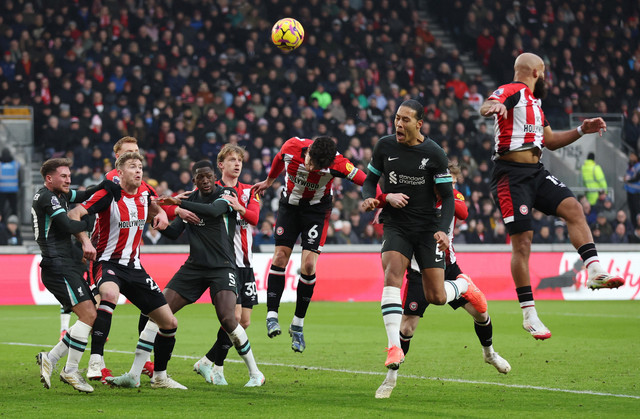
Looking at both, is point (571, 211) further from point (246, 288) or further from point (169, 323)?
point (169, 323)

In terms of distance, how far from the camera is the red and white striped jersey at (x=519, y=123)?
8.72 meters

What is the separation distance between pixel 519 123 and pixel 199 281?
335 cm

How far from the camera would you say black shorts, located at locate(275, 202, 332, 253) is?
35.1ft

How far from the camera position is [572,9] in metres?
29.9

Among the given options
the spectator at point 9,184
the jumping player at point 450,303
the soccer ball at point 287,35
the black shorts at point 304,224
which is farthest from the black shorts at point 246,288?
the spectator at point 9,184

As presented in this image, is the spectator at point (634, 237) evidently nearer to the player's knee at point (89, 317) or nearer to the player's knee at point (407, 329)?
the player's knee at point (407, 329)

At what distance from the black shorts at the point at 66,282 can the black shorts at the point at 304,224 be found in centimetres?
271

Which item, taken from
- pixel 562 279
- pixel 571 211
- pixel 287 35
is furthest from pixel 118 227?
pixel 562 279

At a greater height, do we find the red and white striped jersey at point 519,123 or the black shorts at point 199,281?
the red and white striped jersey at point 519,123

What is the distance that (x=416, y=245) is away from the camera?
27.9 ft

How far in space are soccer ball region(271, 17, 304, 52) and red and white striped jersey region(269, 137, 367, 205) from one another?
203cm

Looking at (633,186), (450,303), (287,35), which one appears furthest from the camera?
(633,186)

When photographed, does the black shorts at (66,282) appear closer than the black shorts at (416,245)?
No

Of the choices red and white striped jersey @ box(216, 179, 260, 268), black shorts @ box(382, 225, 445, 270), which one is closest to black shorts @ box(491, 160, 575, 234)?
black shorts @ box(382, 225, 445, 270)
